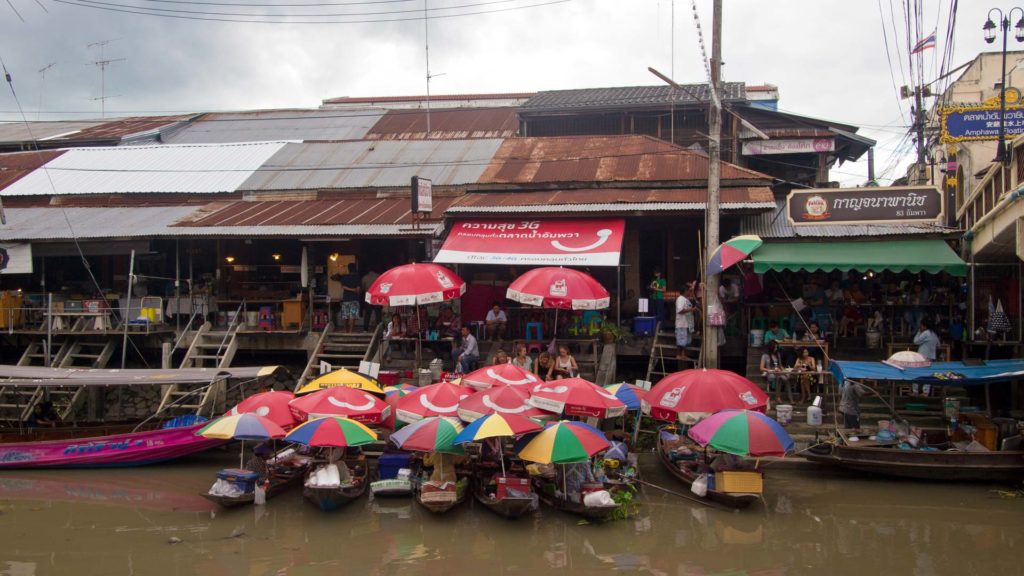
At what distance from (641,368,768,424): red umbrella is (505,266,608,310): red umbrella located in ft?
9.08

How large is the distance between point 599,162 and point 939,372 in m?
10.4

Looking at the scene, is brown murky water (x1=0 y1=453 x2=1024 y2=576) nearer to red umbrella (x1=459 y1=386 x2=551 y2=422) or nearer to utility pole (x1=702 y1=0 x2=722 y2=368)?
red umbrella (x1=459 y1=386 x2=551 y2=422)

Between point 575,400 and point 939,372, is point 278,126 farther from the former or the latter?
point 939,372

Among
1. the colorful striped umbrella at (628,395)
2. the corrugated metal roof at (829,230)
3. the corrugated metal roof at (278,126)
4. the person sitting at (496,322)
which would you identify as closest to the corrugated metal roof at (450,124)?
the corrugated metal roof at (278,126)

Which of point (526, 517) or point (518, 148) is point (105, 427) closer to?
point (526, 517)

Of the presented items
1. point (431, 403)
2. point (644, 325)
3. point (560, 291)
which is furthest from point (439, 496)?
point (644, 325)

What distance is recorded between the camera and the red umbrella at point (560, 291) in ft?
50.2

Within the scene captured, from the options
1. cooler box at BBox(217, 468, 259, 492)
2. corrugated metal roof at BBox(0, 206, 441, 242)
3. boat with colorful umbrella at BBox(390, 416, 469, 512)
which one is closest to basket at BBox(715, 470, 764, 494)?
boat with colorful umbrella at BBox(390, 416, 469, 512)

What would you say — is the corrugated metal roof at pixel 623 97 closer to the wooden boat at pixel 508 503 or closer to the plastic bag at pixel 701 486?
the plastic bag at pixel 701 486

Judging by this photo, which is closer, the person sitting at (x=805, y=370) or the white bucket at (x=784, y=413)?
the white bucket at (x=784, y=413)

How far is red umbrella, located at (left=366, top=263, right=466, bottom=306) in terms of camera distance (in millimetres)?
15844

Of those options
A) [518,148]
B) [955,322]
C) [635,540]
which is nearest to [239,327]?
[518,148]

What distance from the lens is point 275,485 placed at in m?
12.8

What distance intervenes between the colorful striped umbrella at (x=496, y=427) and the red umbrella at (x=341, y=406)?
2182 mm
